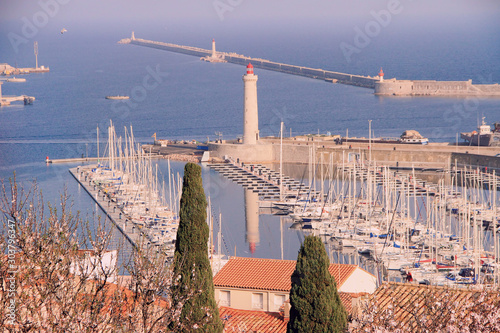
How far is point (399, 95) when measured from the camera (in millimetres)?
81062

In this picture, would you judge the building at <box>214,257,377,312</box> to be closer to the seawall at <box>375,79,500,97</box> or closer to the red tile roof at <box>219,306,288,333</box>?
the red tile roof at <box>219,306,288,333</box>

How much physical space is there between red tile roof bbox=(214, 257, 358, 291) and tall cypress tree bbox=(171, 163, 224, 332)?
2687mm

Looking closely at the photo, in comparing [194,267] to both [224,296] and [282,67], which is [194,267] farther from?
[282,67]

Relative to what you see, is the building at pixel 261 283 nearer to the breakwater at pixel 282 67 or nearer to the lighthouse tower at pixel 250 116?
the lighthouse tower at pixel 250 116

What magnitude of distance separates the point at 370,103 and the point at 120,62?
70994 mm

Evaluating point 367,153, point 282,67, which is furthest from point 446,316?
point 282,67

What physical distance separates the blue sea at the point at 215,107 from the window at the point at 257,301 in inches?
476

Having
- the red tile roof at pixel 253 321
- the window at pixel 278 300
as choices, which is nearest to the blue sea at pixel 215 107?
the window at pixel 278 300

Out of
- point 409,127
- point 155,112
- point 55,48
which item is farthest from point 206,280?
point 55,48

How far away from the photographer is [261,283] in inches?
539

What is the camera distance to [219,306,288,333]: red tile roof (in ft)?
38.5

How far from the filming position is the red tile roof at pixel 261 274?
13617mm

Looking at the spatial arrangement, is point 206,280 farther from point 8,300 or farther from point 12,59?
point 12,59

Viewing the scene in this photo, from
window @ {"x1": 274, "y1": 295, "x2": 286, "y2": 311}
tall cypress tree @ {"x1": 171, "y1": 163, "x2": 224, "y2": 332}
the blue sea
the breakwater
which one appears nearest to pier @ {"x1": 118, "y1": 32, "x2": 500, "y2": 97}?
the breakwater
